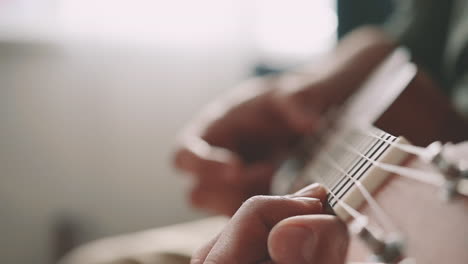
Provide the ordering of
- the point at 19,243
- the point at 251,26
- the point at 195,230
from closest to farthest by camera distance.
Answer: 1. the point at 195,230
2. the point at 19,243
3. the point at 251,26

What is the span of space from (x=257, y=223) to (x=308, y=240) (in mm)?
32

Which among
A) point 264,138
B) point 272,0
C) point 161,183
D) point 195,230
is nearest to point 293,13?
point 272,0

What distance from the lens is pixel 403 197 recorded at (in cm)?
27

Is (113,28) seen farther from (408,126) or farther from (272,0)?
(408,126)

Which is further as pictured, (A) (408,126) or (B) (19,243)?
(B) (19,243)

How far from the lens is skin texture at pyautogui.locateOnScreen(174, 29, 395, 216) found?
32.4 inches

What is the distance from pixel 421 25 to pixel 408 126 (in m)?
0.68

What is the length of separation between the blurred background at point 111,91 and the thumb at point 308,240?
1.18 meters

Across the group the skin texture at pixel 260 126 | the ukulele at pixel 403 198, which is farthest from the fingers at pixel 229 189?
the ukulele at pixel 403 198

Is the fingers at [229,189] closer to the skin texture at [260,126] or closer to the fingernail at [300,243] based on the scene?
the skin texture at [260,126]

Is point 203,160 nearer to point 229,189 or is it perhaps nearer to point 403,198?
point 229,189

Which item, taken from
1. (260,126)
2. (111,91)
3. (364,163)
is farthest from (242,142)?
(111,91)

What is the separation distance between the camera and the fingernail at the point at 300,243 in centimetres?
23

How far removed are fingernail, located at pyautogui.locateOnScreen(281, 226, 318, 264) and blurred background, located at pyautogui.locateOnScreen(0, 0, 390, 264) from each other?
3.89ft
